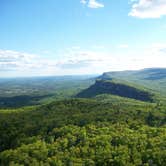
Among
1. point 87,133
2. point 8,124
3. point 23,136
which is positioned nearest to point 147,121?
point 87,133

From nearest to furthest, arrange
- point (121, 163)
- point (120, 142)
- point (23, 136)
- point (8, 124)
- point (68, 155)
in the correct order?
point (121, 163) < point (68, 155) < point (120, 142) < point (23, 136) < point (8, 124)

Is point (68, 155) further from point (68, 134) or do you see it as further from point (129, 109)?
point (129, 109)

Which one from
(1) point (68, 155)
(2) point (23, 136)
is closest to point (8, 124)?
(2) point (23, 136)

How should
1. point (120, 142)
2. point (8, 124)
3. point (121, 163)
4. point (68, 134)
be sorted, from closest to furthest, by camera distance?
1. point (121, 163)
2. point (120, 142)
3. point (68, 134)
4. point (8, 124)

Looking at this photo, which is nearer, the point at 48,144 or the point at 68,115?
the point at 48,144

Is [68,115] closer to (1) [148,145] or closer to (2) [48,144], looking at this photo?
(2) [48,144]

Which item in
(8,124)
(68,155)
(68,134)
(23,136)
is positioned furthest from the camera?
(8,124)
